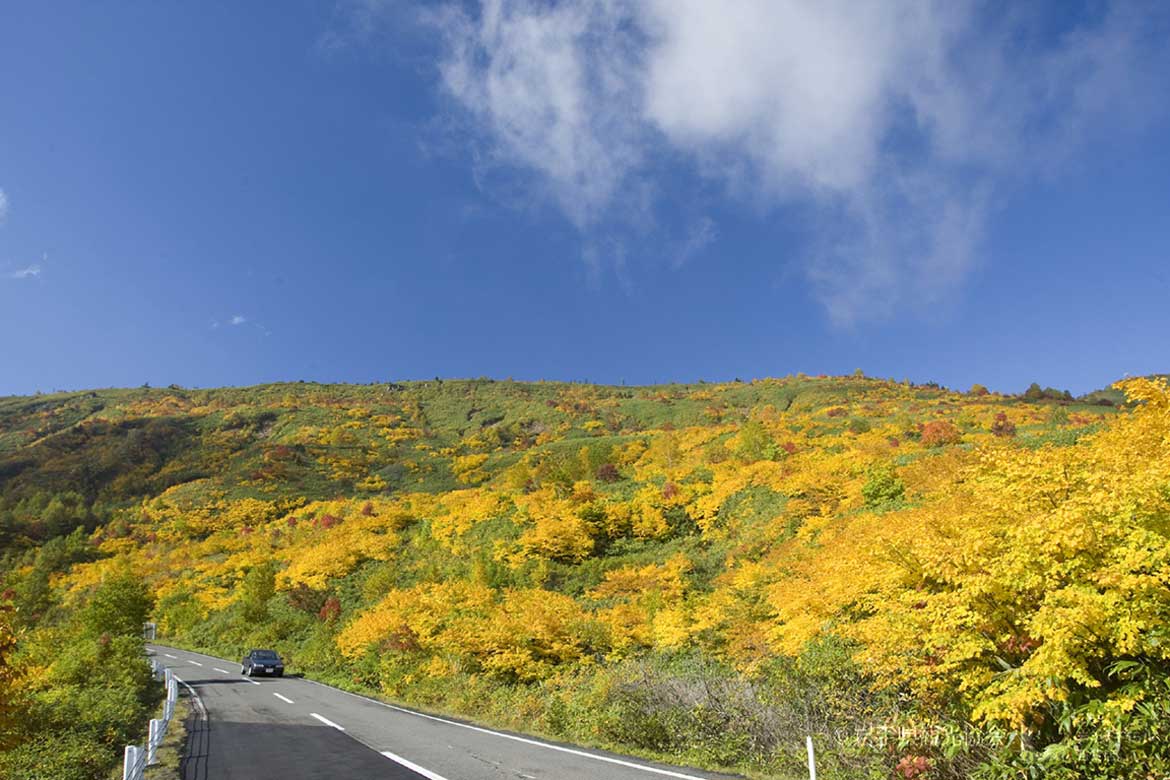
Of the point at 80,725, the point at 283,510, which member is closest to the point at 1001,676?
the point at 80,725

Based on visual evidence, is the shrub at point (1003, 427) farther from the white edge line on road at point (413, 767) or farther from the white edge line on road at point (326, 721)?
the white edge line on road at point (413, 767)

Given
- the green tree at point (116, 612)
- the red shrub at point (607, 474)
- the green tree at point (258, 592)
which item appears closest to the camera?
the green tree at point (116, 612)

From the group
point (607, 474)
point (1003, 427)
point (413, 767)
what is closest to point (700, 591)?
point (413, 767)

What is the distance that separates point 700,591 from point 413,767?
18510 millimetres

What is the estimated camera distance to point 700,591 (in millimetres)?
25891

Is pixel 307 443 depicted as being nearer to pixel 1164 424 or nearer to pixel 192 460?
pixel 192 460

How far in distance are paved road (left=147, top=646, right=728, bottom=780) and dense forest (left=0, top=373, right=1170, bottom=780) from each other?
1.45 m

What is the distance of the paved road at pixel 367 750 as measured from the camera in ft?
29.1

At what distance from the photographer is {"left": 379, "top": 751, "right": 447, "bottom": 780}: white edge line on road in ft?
28.2

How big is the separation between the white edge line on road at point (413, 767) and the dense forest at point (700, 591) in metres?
3.78

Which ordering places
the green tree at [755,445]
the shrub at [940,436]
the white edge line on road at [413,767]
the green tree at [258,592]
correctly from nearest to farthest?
the white edge line on road at [413,767]
the green tree at [258,592]
the shrub at [940,436]
the green tree at [755,445]

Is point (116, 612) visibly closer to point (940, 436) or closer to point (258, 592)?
point (258, 592)

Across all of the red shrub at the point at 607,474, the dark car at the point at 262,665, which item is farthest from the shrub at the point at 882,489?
the dark car at the point at 262,665

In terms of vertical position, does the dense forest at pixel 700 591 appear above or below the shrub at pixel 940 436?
below
